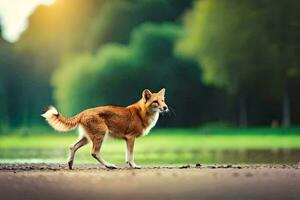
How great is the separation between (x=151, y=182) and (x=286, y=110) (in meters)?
24.2

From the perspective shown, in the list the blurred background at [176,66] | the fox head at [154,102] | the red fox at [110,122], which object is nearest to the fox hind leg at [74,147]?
the red fox at [110,122]

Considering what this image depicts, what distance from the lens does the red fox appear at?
1286cm

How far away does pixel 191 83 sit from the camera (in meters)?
35.9

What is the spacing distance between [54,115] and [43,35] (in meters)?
25.6

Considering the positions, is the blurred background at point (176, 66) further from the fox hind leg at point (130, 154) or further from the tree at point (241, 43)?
the fox hind leg at point (130, 154)

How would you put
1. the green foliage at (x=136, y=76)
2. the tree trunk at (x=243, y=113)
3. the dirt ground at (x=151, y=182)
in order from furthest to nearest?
the green foliage at (x=136, y=76) → the tree trunk at (x=243, y=113) → the dirt ground at (x=151, y=182)

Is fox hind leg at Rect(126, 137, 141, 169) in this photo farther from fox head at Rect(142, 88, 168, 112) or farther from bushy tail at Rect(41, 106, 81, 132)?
bushy tail at Rect(41, 106, 81, 132)

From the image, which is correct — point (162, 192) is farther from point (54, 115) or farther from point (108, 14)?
point (108, 14)

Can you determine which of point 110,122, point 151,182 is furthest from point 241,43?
point 151,182

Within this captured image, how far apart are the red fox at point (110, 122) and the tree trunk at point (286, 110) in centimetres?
2022

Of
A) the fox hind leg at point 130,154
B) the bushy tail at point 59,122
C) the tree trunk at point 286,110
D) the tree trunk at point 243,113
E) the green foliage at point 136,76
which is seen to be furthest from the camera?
the green foliage at point 136,76

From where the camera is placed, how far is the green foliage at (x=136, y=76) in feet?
114

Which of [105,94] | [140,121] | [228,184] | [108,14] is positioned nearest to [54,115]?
[140,121]

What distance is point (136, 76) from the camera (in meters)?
35.2
